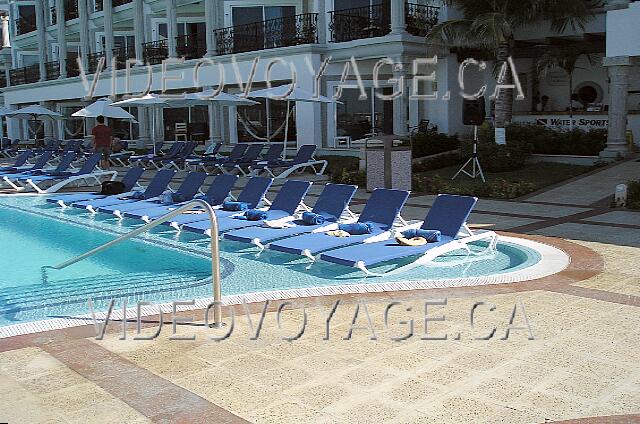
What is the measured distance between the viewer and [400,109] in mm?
22219

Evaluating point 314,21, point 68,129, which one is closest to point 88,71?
point 68,129

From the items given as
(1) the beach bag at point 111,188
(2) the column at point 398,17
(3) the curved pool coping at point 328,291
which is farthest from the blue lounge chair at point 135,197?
(2) the column at point 398,17

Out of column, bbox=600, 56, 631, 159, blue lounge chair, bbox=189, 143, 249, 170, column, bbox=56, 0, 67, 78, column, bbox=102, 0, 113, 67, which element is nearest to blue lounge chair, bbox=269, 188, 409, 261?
blue lounge chair, bbox=189, 143, 249, 170

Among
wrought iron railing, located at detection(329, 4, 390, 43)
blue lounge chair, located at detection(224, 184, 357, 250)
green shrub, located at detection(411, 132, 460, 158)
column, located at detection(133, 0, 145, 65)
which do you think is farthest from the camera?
column, located at detection(133, 0, 145, 65)

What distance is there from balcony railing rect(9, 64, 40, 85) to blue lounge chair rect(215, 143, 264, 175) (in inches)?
969

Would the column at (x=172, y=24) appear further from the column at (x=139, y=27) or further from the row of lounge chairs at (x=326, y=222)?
the row of lounge chairs at (x=326, y=222)

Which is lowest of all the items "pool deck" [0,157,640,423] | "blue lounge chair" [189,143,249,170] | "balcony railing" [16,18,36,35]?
"pool deck" [0,157,640,423]

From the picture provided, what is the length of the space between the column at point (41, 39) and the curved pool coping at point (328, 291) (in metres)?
36.2

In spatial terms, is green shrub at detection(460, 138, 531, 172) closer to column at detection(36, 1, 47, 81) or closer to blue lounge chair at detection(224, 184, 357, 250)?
blue lounge chair at detection(224, 184, 357, 250)

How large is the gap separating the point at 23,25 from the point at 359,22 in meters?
29.4

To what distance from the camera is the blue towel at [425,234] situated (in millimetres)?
8758

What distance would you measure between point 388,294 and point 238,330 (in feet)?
5.93

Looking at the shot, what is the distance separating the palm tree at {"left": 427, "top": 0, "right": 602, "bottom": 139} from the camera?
1836 cm

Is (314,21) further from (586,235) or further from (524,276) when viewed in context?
(524,276)
